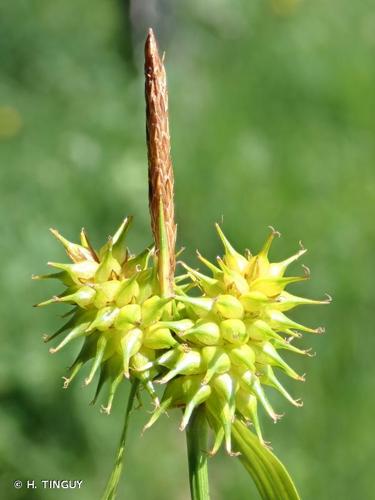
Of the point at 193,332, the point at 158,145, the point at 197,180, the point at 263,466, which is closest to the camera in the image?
the point at 158,145

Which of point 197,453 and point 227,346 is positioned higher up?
point 227,346

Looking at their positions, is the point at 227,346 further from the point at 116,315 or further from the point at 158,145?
the point at 158,145

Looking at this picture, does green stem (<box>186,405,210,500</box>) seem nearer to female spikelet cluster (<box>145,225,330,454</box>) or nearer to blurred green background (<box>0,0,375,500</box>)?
female spikelet cluster (<box>145,225,330,454</box>)

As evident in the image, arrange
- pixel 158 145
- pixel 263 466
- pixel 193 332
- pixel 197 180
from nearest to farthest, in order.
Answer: pixel 158 145
pixel 193 332
pixel 263 466
pixel 197 180

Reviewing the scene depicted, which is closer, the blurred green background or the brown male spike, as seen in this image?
the brown male spike

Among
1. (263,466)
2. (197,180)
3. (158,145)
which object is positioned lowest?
(263,466)

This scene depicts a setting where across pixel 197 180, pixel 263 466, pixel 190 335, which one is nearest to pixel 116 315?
pixel 190 335

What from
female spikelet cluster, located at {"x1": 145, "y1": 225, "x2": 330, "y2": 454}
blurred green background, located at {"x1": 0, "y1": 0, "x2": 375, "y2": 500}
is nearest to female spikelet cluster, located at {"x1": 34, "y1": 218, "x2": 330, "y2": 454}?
female spikelet cluster, located at {"x1": 145, "y1": 225, "x2": 330, "y2": 454}
